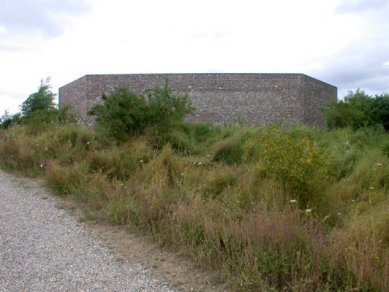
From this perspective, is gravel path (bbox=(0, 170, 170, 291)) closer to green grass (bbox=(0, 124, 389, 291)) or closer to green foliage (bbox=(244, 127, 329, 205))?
green grass (bbox=(0, 124, 389, 291))

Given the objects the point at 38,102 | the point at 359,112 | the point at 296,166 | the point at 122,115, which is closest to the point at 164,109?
the point at 122,115

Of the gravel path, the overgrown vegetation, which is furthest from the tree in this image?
the gravel path

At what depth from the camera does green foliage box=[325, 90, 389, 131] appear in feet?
61.1

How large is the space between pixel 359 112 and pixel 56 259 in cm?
1595

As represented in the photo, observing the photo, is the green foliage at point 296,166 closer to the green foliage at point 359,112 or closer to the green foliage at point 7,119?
the green foliage at point 359,112

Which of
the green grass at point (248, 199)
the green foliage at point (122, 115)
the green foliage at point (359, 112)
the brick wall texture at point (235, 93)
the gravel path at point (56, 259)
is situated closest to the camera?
the green grass at point (248, 199)

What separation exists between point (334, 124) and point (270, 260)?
16243 mm

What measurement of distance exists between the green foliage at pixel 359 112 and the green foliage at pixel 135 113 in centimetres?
837

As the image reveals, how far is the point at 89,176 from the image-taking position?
8.96 metres

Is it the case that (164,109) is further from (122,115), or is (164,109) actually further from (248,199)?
(248,199)

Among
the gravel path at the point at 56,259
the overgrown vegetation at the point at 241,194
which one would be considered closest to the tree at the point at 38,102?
the overgrown vegetation at the point at 241,194

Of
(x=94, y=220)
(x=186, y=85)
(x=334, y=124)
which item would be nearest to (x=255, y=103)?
(x=186, y=85)

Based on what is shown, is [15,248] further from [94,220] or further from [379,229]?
[379,229]

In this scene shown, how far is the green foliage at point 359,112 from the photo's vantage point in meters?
18.6
